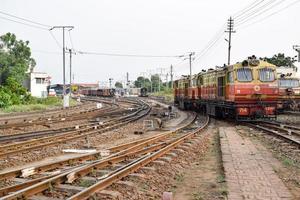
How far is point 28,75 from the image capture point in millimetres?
70688

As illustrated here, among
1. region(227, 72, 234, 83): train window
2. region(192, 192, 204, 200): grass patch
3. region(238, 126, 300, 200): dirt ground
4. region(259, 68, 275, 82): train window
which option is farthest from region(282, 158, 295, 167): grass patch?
region(259, 68, 275, 82): train window

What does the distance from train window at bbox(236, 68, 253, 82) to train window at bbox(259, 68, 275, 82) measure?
0.66 meters

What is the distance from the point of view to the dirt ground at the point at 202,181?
293 inches

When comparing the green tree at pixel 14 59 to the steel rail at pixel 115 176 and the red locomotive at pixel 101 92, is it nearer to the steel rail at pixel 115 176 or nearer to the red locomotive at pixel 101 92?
the red locomotive at pixel 101 92

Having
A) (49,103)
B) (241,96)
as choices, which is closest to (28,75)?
(49,103)

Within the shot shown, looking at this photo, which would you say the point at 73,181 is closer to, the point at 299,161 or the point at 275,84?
the point at 299,161

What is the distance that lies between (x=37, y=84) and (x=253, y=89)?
56.7 metres

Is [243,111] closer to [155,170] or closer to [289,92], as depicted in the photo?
[289,92]

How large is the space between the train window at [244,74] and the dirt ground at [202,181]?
11.0 meters

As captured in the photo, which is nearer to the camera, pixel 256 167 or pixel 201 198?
pixel 201 198

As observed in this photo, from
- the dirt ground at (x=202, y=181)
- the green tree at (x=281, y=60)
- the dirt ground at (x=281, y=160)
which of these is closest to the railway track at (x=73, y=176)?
the dirt ground at (x=202, y=181)

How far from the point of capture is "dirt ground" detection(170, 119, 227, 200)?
293 inches

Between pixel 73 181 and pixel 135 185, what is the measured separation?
1198 mm

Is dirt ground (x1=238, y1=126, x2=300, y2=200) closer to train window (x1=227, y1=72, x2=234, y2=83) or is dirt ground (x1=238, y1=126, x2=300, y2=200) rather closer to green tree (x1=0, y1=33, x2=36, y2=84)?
train window (x1=227, y1=72, x2=234, y2=83)
